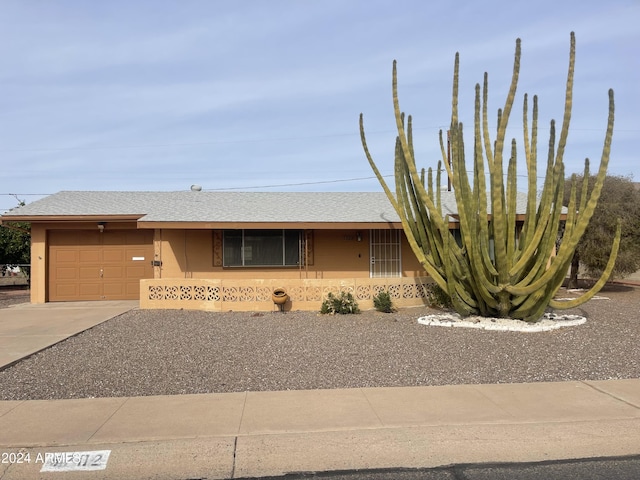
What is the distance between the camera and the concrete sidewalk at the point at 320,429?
5051mm

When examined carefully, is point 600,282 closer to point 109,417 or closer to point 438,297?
point 438,297

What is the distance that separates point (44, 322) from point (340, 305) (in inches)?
267

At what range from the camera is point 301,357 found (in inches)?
358

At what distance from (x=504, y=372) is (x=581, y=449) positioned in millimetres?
2891

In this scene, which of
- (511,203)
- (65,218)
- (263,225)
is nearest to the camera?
(511,203)

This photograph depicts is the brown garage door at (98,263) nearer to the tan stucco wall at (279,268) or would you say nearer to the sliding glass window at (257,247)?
the tan stucco wall at (279,268)

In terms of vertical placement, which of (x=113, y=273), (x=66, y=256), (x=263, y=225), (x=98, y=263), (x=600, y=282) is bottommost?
(x=600, y=282)

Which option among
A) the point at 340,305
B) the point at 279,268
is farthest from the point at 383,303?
the point at 279,268

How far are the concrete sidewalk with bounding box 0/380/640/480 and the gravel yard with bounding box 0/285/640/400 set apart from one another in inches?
23.4

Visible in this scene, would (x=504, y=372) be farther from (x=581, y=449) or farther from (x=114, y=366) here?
(x=114, y=366)

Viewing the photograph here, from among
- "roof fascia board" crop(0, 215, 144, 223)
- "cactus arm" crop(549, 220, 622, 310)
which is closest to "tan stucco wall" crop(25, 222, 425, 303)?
"roof fascia board" crop(0, 215, 144, 223)

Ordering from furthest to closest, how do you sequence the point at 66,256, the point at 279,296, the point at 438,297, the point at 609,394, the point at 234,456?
1. the point at 66,256
2. the point at 438,297
3. the point at 279,296
4. the point at 609,394
5. the point at 234,456

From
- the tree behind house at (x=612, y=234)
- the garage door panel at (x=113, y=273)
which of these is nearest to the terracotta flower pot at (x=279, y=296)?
the garage door panel at (x=113, y=273)

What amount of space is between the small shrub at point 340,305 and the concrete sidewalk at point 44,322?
5118 mm
